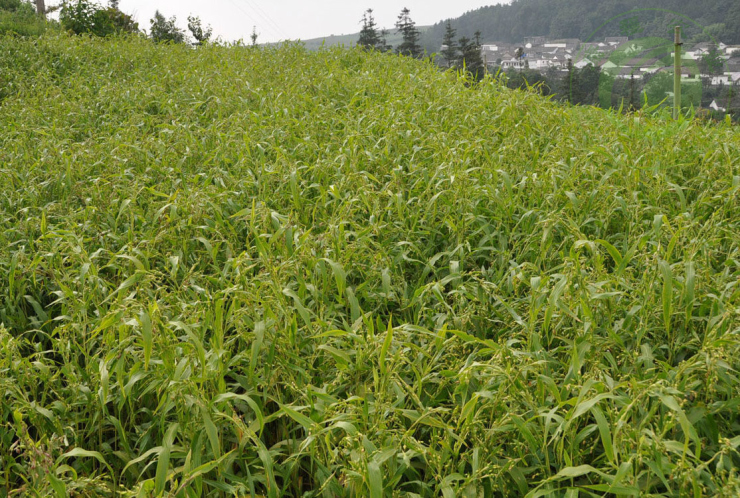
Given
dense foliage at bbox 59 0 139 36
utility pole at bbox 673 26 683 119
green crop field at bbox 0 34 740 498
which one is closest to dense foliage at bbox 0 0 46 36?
dense foliage at bbox 59 0 139 36

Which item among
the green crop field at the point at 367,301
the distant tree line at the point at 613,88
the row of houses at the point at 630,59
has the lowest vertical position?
the green crop field at the point at 367,301

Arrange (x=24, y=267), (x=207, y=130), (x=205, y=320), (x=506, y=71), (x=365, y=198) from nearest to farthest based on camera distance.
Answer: (x=205, y=320)
(x=24, y=267)
(x=365, y=198)
(x=207, y=130)
(x=506, y=71)

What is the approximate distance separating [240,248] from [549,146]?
2539mm

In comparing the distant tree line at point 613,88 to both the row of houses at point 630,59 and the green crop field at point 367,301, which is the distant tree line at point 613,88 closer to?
the row of houses at point 630,59

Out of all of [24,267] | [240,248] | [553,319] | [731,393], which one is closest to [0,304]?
[24,267]

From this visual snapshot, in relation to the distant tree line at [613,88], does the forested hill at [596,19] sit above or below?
above

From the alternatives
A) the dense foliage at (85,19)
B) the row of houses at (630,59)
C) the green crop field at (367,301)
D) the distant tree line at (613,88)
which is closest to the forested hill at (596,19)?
the row of houses at (630,59)

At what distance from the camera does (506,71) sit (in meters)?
6.48

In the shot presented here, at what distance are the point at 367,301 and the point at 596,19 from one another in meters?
11.6

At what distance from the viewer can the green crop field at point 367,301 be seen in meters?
1.70

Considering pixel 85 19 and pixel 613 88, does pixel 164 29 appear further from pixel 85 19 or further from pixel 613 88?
pixel 613 88

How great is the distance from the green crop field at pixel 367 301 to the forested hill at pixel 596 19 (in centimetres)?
239

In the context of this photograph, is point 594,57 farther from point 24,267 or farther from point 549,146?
point 24,267

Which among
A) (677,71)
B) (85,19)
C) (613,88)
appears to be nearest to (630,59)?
(613,88)
